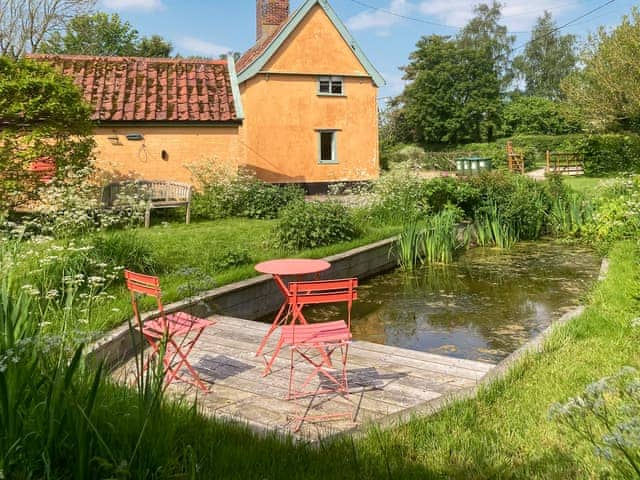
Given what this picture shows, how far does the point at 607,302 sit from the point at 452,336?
1.84 meters

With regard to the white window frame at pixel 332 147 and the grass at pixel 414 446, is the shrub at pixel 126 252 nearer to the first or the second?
the grass at pixel 414 446

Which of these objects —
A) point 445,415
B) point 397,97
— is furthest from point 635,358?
point 397,97

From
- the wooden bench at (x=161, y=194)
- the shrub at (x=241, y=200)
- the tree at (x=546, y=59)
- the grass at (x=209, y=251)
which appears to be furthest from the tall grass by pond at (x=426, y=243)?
the tree at (x=546, y=59)

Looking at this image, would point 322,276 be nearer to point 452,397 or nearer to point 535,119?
point 452,397

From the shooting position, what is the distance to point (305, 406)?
14.8 ft

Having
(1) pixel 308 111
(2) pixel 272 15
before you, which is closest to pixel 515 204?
(1) pixel 308 111

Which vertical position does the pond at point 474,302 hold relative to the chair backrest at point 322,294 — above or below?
below

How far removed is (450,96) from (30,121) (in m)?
48.2

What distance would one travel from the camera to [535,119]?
5194cm

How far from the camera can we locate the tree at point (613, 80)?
88.2 feet

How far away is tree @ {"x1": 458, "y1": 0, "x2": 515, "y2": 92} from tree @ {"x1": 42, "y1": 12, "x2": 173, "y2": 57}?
30.6 metres

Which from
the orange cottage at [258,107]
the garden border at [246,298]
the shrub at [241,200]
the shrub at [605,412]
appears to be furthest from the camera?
the orange cottage at [258,107]

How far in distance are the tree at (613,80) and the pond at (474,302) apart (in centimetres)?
1873

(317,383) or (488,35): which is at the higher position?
(488,35)
